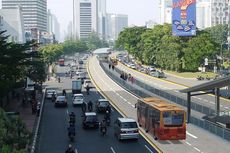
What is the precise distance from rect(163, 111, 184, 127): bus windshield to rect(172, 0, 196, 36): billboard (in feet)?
225

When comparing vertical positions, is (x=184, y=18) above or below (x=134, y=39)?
above

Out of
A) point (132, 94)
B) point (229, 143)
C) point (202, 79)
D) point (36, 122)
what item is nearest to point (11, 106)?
point (36, 122)

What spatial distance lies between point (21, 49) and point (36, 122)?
8.93 metres

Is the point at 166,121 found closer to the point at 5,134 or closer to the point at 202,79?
the point at 5,134

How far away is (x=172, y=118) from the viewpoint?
32188 mm

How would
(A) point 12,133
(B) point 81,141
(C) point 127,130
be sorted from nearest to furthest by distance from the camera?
(A) point 12,133 < (C) point 127,130 < (B) point 81,141

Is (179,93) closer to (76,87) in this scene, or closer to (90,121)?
(76,87)

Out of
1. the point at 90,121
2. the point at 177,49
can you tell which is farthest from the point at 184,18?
the point at 90,121

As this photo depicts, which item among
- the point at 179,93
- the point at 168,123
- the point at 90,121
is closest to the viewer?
the point at 168,123

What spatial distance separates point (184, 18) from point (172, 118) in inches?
2786

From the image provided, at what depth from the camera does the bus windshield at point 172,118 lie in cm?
3212

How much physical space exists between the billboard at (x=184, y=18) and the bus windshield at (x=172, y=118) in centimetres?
6865

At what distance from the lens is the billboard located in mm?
99562

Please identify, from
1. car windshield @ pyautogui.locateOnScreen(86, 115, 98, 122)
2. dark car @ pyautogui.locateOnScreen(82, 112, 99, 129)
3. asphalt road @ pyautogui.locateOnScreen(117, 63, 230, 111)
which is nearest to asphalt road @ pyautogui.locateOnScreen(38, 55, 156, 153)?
dark car @ pyautogui.locateOnScreen(82, 112, 99, 129)
